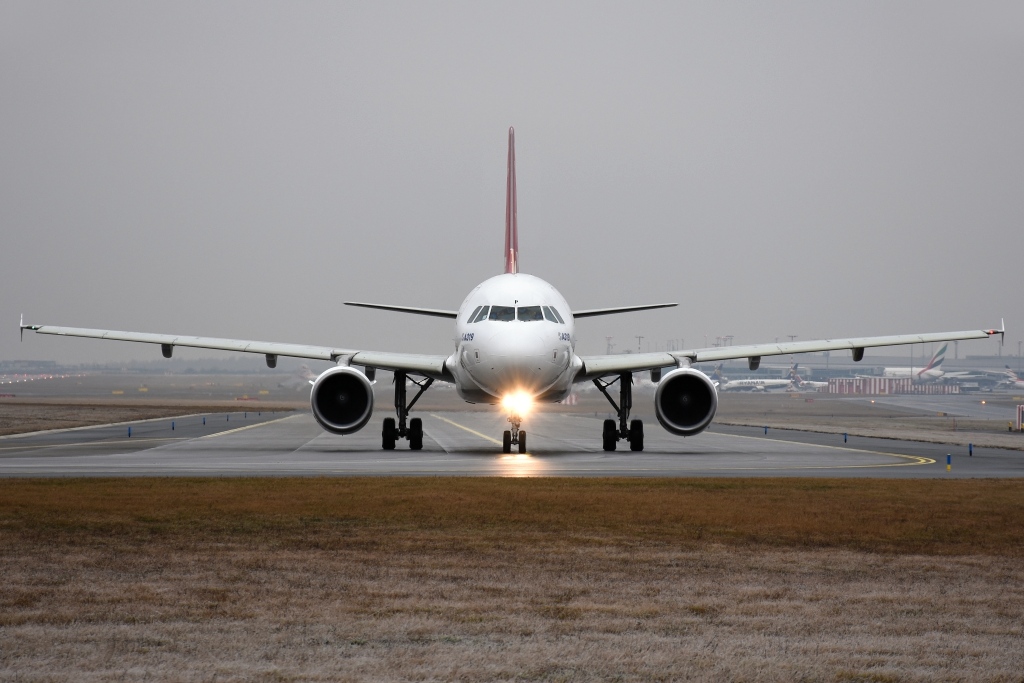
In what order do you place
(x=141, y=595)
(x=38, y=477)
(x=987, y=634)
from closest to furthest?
(x=987, y=634)
(x=141, y=595)
(x=38, y=477)

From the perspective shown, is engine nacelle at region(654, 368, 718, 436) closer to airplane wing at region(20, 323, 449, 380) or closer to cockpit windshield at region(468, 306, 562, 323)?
cockpit windshield at region(468, 306, 562, 323)

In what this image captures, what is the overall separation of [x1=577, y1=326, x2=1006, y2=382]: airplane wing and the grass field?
49.8 feet

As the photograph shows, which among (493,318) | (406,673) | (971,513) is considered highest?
(493,318)

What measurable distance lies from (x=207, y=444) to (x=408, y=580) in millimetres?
28190

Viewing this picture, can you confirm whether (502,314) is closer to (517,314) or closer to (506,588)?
(517,314)

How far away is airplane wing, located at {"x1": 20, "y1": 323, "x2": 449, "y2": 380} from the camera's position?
34188 mm

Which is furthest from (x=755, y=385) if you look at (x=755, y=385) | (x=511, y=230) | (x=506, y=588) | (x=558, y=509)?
(x=506, y=588)

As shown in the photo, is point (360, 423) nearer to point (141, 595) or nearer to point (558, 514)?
point (558, 514)

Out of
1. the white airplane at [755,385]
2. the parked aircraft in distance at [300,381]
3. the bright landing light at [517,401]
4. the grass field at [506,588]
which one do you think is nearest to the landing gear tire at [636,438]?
the bright landing light at [517,401]

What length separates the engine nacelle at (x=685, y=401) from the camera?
31.5 m

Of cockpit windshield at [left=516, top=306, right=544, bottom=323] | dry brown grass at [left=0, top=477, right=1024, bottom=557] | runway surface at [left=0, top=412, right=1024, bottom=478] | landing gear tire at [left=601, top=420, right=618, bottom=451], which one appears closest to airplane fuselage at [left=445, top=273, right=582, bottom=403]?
cockpit windshield at [left=516, top=306, right=544, bottom=323]

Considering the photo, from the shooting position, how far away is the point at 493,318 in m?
30.1

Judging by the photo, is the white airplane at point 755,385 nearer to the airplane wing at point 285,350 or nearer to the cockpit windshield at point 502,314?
the airplane wing at point 285,350

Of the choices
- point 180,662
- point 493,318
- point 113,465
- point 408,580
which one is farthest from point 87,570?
point 493,318
